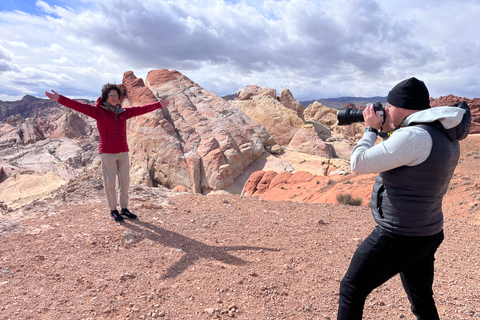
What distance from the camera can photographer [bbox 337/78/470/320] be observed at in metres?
1.63

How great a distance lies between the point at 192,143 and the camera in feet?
65.7

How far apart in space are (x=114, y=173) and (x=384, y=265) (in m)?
4.29

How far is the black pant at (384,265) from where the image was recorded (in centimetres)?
177

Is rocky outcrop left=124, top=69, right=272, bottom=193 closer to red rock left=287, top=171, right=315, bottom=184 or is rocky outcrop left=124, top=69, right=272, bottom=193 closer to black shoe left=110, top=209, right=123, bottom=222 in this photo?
red rock left=287, top=171, right=315, bottom=184

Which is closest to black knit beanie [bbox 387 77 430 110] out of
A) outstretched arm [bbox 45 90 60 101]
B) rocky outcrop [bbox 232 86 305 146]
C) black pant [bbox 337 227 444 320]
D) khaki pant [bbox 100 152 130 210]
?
black pant [bbox 337 227 444 320]

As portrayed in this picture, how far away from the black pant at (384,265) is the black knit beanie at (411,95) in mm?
800

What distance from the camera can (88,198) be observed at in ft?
20.7

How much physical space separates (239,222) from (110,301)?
9.07ft

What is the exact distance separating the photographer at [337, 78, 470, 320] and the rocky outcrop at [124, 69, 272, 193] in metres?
16.8

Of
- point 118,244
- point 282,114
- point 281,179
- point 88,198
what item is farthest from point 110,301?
point 282,114

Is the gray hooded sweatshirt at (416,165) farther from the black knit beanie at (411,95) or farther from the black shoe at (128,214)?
the black shoe at (128,214)

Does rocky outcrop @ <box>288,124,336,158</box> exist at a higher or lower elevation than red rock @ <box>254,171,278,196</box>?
higher

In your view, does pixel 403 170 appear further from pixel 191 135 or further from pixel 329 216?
pixel 191 135

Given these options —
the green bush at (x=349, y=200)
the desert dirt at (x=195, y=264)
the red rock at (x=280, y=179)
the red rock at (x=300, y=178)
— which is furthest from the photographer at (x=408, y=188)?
the red rock at (x=280, y=179)
